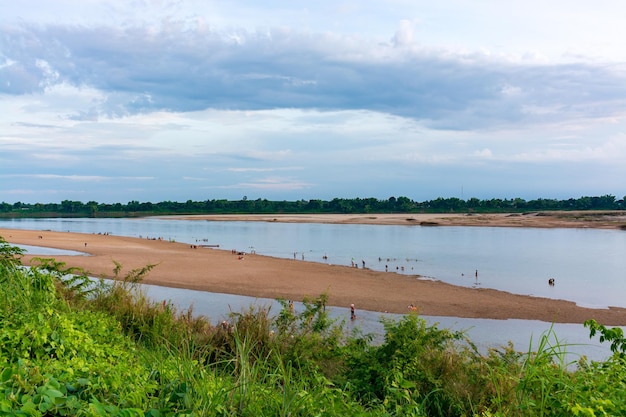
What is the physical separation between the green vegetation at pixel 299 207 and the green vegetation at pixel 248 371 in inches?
4929

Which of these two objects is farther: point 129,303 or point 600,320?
point 600,320

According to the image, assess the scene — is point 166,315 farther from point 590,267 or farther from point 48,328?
point 590,267

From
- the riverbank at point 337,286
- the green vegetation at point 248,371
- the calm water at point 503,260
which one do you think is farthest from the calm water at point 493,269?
the green vegetation at point 248,371

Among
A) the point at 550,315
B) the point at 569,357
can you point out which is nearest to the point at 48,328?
the point at 569,357

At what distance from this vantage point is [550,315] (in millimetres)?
20516

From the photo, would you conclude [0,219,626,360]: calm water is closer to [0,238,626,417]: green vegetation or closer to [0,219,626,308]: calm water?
[0,219,626,308]: calm water

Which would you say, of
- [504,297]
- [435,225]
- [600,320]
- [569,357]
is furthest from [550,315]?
[435,225]

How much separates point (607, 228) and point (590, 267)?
5344 cm

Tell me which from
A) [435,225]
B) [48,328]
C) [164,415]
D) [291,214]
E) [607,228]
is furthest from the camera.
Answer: [291,214]

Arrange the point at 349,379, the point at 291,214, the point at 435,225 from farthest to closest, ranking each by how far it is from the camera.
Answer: the point at 291,214
the point at 435,225
the point at 349,379

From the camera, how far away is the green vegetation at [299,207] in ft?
427

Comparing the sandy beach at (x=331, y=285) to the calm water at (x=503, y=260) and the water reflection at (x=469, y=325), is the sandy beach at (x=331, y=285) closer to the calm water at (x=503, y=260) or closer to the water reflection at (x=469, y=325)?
the water reflection at (x=469, y=325)

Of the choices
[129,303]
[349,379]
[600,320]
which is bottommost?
[600,320]

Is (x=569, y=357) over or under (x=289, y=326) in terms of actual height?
under
